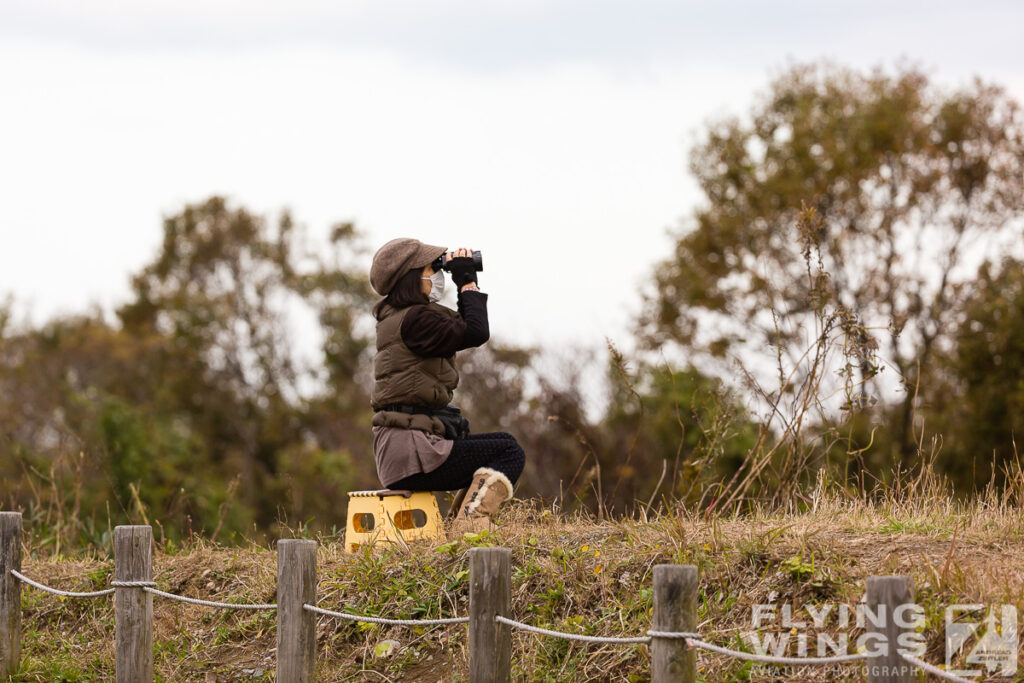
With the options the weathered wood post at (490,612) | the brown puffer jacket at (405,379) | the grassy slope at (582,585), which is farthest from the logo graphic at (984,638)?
the brown puffer jacket at (405,379)

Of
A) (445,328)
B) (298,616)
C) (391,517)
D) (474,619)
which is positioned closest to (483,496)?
(391,517)

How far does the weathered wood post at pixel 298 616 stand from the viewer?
5656 millimetres

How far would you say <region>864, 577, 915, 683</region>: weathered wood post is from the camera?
365cm

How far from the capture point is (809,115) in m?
28.4

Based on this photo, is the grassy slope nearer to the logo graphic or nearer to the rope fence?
the logo graphic

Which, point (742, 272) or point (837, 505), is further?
point (742, 272)

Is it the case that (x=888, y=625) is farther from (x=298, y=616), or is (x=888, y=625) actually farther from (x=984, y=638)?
(x=298, y=616)

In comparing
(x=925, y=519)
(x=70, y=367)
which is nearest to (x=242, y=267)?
(x=70, y=367)

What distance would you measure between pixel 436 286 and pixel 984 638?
13.6 ft

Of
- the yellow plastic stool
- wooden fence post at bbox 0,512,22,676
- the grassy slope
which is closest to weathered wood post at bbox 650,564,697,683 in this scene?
the grassy slope

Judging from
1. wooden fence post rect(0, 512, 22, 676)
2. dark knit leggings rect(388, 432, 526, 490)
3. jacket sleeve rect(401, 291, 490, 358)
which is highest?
jacket sleeve rect(401, 291, 490, 358)

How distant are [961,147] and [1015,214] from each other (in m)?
2.04

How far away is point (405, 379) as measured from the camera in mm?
7391

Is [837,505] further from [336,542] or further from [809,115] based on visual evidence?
[809,115]
